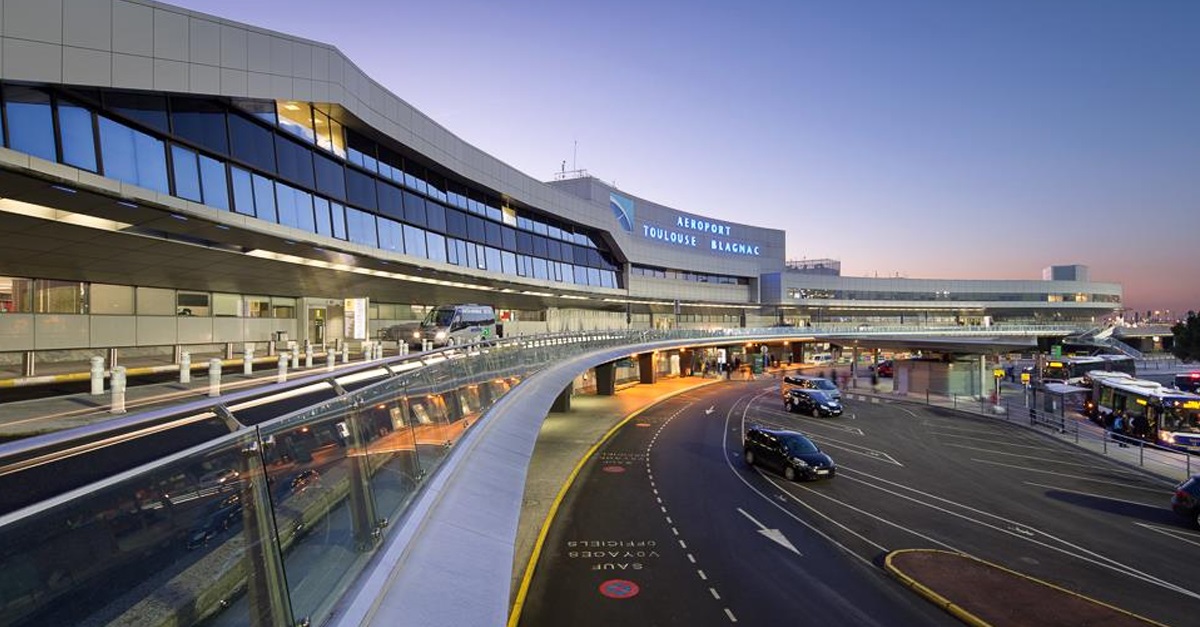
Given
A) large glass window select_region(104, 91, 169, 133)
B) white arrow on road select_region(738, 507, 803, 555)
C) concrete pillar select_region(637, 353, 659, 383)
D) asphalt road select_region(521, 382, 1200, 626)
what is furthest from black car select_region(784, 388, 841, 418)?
large glass window select_region(104, 91, 169, 133)

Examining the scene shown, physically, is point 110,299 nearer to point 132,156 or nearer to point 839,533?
point 132,156

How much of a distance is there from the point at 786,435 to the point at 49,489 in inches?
880

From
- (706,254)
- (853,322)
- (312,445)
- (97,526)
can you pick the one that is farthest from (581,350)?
(853,322)

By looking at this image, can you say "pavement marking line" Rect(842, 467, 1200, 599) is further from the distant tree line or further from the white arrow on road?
the distant tree line

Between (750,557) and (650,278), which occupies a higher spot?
(650,278)

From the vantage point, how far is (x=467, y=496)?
6.57m

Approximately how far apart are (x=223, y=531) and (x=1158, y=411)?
134 feet

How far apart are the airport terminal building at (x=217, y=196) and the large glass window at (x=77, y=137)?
2.1 inches

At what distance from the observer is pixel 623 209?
252 feet

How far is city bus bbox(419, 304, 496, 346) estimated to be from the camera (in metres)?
31.6

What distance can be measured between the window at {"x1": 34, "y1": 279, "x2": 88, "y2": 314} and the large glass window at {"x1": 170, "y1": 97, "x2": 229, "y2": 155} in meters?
7.39

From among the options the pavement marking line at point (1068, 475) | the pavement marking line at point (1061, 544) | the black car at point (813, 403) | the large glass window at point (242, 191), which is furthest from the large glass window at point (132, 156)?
the black car at point (813, 403)

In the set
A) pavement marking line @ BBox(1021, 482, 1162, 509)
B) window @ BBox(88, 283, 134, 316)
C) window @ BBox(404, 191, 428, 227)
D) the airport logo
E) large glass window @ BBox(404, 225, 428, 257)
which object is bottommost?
pavement marking line @ BBox(1021, 482, 1162, 509)

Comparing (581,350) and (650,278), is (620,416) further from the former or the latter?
(650,278)
